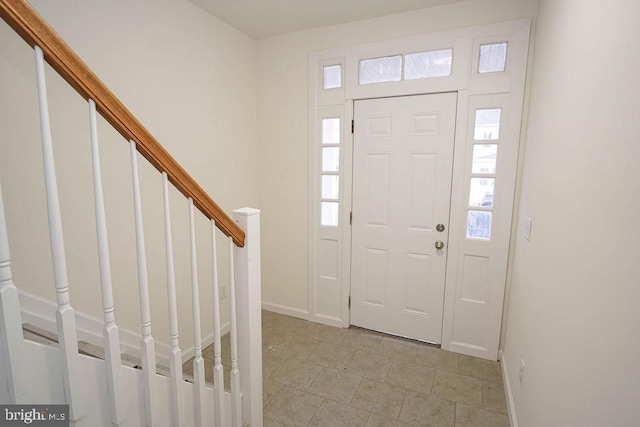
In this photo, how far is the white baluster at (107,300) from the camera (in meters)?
0.83

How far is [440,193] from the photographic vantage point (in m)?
2.44

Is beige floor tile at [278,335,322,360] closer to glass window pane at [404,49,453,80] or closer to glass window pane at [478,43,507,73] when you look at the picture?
glass window pane at [404,49,453,80]

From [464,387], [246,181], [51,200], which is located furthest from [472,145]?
[51,200]

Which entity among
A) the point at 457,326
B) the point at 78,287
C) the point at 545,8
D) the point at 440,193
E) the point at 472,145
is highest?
the point at 545,8

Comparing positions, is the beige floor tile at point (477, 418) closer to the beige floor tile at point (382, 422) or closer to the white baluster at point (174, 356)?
the beige floor tile at point (382, 422)

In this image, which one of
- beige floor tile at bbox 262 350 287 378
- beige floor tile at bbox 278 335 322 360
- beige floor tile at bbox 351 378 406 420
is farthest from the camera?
beige floor tile at bbox 278 335 322 360

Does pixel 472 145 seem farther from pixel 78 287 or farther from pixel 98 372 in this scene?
pixel 78 287

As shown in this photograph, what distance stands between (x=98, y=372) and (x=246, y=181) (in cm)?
216

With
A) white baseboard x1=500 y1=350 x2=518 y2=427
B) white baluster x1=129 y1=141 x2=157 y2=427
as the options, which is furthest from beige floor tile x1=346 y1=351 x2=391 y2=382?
white baluster x1=129 y1=141 x2=157 y2=427

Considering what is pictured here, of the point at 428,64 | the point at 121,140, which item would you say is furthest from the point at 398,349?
the point at 121,140

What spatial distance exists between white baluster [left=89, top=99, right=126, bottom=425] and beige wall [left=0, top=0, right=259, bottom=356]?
3.01ft

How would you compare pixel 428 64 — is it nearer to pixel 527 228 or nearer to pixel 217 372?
pixel 527 228

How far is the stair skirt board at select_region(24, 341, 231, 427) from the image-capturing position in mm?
821

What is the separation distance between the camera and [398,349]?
8.43 feet
